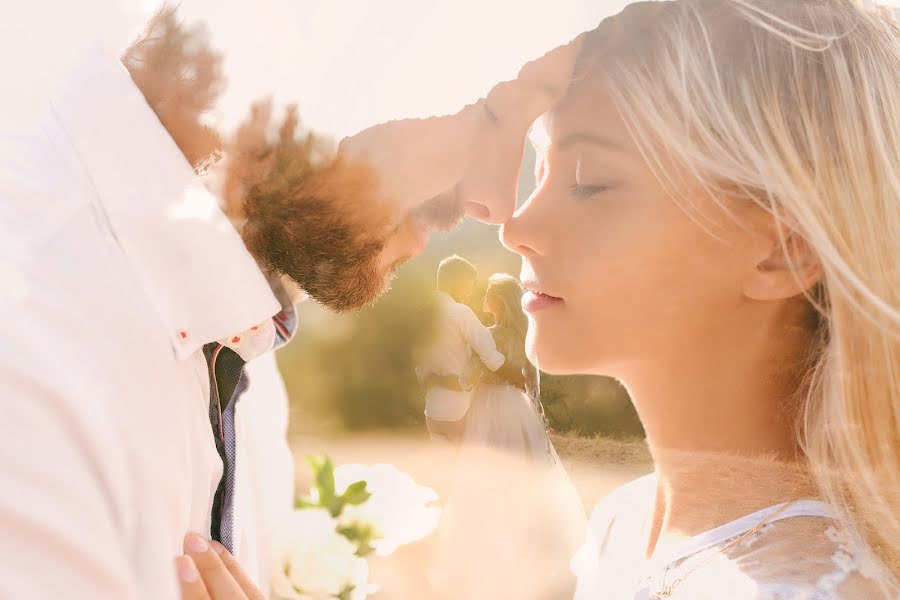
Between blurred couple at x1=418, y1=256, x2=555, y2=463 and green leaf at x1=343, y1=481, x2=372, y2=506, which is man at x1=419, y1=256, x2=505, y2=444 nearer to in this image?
blurred couple at x1=418, y1=256, x2=555, y2=463

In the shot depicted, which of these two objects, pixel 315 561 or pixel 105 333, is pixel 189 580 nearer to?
pixel 105 333

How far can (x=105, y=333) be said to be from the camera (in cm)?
65

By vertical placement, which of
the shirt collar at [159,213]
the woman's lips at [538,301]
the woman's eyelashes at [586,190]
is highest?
the shirt collar at [159,213]

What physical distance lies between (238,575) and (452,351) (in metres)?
0.37

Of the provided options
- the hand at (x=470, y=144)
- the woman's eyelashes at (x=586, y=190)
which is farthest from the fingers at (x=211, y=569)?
the woman's eyelashes at (x=586, y=190)

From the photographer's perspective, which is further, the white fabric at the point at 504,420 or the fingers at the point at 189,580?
the white fabric at the point at 504,420

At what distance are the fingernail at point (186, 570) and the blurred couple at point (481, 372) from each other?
0.37m

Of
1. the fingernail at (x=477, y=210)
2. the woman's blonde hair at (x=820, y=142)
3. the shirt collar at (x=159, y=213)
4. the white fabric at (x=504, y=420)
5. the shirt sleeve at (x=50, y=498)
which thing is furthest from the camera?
the white fabric at (x=504, y=420)

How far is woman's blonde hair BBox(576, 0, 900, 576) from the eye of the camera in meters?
0.84

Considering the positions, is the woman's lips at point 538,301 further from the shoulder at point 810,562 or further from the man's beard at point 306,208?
the shoulder at point 810,562

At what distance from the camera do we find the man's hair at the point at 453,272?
3.24 feet

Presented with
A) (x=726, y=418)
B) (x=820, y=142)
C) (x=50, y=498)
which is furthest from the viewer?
(x=726, y=418)

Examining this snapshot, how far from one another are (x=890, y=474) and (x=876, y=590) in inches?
6.6

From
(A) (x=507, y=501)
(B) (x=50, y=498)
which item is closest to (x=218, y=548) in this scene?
(B) (x=50, y=498)
